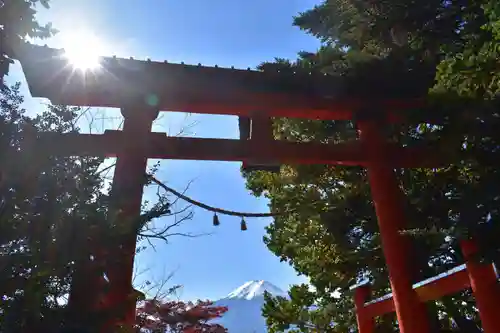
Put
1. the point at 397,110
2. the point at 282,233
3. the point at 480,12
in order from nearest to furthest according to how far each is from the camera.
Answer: the point at 480,12 → the point at 397,110 → the point at 282,233

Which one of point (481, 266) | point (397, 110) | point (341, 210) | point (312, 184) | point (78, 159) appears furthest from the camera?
point (312, 184)

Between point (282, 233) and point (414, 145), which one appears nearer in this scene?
point (414, 145)

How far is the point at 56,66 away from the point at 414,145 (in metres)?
4.28

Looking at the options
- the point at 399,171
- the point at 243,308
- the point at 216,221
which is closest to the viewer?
the point at 216,221

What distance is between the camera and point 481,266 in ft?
11.8

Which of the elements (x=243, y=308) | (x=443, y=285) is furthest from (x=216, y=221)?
(x=243, y=308)

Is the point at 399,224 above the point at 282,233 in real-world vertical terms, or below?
below

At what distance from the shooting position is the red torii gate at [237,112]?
4.53 metres

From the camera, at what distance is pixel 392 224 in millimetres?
4758

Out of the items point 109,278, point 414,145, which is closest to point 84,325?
point 109,278

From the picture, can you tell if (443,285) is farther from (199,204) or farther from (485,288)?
(199,204)

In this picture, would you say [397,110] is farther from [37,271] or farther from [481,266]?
[37,271]

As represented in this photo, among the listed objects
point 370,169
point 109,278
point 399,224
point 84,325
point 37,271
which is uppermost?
point 370,169

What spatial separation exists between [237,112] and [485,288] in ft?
10.6
